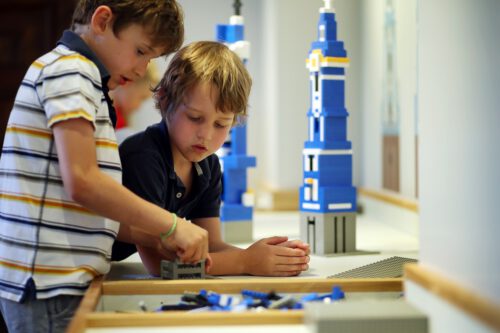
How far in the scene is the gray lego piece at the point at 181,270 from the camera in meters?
0.97

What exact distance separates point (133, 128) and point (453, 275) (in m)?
2.05

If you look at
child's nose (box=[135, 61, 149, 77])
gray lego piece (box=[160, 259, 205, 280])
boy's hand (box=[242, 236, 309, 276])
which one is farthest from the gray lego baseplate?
child's nose (box=[135, 61, 149, 77])

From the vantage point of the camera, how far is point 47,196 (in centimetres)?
91

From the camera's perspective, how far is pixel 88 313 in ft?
2.37

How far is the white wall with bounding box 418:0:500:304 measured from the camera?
0.66 m

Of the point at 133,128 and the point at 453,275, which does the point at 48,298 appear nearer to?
the point at 453,275

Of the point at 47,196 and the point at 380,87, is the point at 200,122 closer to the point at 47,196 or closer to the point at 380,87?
the point at 47,196

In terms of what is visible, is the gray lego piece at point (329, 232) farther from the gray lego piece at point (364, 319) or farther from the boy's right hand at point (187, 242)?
the gray lego piece at point (364, 319)

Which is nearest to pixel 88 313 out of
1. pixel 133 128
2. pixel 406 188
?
pixel 406 188

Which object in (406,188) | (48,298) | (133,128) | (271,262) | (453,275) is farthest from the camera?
(133,128)

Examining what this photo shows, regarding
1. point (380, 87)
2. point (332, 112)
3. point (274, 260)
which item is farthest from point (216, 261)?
point (380, 87)

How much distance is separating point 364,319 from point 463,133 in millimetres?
206

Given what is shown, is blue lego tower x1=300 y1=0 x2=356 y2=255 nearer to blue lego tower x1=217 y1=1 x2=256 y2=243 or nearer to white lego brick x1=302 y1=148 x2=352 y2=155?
white lego brick x1=302 y1=148 x2=352 y2=155

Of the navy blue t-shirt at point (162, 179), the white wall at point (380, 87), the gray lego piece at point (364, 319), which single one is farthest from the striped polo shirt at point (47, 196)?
the white wall at point (380, 87)
